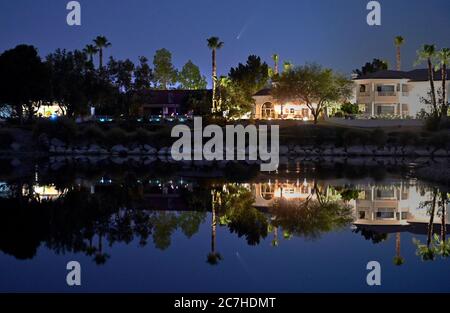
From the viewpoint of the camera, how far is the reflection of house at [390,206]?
850 inches

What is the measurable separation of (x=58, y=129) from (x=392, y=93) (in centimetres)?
3679

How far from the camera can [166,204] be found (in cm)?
2619

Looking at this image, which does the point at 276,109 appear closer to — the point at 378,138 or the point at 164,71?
the point at 378,138

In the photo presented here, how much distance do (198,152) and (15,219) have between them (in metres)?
39.8

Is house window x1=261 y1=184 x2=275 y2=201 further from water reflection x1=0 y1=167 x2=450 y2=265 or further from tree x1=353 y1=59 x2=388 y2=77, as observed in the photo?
tree x1=353 y1=59 x2=388 y2=77

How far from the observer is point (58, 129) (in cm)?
6481

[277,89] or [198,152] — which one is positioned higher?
[277,89]

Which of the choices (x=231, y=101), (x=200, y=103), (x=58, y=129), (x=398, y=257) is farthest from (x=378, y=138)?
(x=398, y=257)

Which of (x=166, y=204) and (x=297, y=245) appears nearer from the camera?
(x=297, y=245)

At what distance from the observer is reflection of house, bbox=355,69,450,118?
253ft
